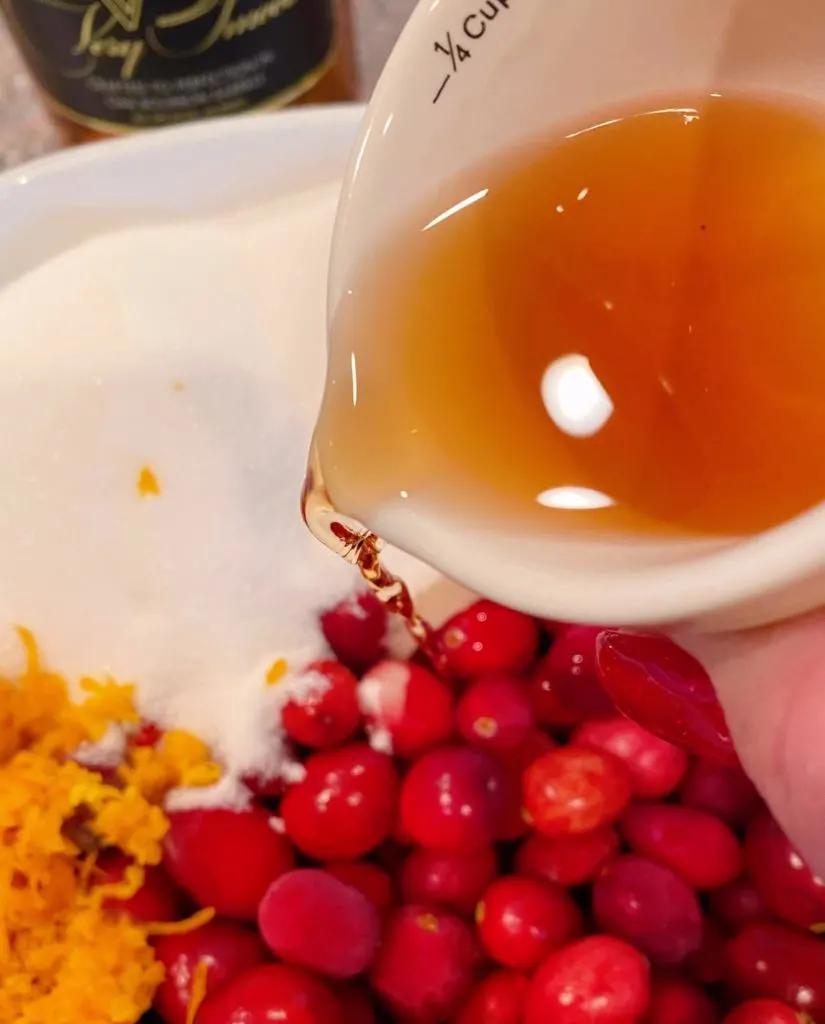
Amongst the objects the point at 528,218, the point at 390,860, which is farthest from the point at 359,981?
A: the point at 528,218

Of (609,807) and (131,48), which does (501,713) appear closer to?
(609,807)

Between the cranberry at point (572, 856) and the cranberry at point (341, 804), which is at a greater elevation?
the cranberry at point (341, 804)

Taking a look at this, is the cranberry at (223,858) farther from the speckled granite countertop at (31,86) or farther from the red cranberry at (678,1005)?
the speckled granite countertop at (31,86)

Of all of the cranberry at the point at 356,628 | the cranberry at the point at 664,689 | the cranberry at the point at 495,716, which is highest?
the cranberry at the point at 664,689

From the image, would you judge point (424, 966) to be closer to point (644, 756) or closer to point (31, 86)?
point (644, 756)

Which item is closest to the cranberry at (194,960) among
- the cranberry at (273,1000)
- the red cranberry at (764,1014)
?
the cranberry at (273,1000)

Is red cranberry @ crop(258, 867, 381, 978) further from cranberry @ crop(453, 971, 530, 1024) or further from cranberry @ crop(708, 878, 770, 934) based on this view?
cranberry @ crop(708, 878, 770, 934)
